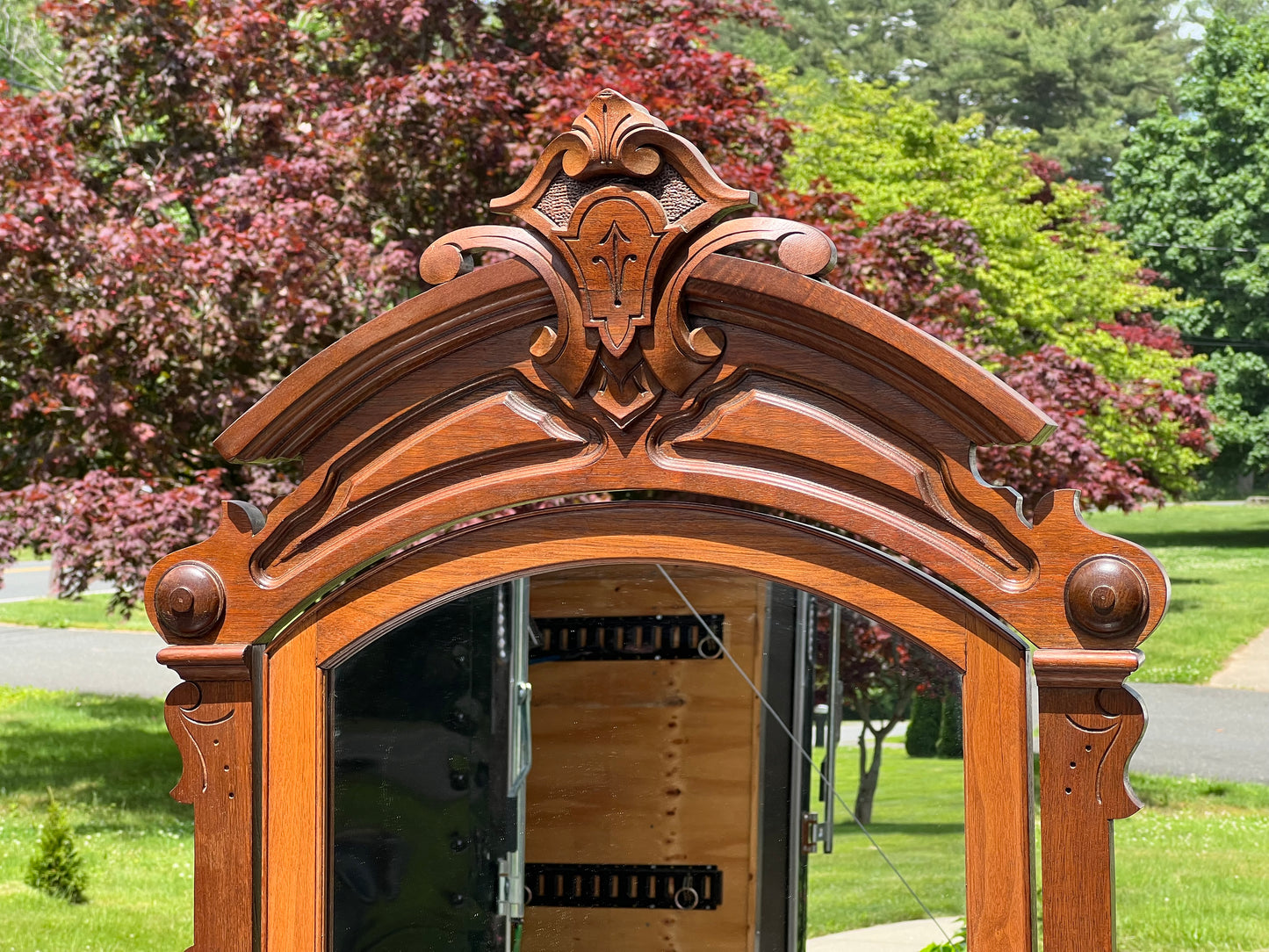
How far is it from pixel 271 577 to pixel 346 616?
0.44 feet

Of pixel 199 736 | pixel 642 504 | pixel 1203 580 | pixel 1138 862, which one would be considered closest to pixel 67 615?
pixel 1138 862

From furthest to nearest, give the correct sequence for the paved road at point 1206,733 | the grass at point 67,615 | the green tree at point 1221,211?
the green tree at point 1221,211 < the grass at point 67,615 < the paved road at point 1206,733

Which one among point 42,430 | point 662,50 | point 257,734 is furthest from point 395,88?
point 257,734

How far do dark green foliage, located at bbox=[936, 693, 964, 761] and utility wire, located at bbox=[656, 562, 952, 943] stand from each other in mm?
334

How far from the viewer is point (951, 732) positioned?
1.90 meters

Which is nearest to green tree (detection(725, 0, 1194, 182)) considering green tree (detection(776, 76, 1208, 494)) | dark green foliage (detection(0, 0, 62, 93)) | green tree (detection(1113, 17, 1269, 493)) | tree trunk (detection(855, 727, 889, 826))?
green tree (detection(1113, 17, 1269, 493))

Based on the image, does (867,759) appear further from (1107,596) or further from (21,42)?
(21,42)

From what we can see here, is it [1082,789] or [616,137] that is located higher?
[616,137]

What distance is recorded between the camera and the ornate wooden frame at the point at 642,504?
5.78ft

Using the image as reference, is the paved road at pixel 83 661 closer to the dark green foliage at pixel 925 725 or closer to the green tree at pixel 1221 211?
the dark green foliage at pixel 925 725

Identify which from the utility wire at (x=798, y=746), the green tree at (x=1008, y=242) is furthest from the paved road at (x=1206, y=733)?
the utility wire at (x=798, y=746)

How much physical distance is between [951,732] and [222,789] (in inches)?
44.3

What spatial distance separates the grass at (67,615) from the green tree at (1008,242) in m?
11.4

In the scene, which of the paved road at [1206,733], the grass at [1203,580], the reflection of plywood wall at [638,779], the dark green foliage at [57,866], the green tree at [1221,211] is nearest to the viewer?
the reflection of plywood wall at [638,779]
